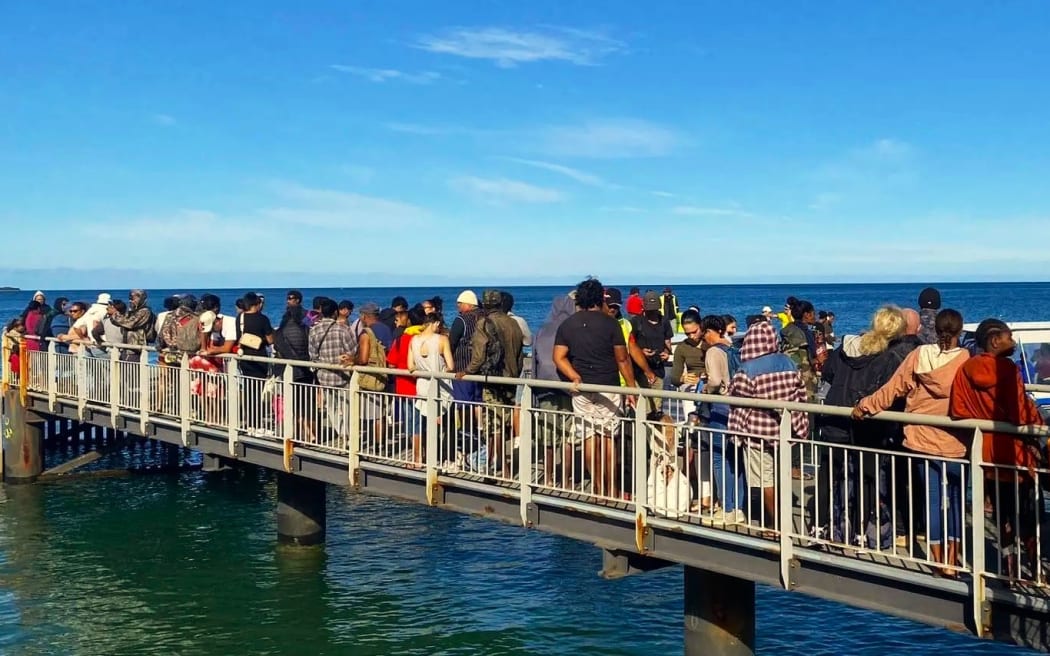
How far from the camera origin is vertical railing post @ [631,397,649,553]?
8.30 metres

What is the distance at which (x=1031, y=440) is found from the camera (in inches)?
243

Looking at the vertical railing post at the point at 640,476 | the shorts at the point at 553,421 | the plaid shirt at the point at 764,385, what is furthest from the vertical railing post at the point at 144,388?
the plaid shirt at the point at 764,385

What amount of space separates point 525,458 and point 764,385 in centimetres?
238

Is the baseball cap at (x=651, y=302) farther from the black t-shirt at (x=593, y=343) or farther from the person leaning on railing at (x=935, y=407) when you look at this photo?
the person leaning on railing at (x=935, y=407)

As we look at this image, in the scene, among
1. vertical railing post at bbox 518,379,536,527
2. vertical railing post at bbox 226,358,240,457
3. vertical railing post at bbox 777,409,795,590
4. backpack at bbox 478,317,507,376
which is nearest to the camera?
vertical railing post at bbox 777,409,795,590

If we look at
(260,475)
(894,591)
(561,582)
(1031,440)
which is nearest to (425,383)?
(561,582)

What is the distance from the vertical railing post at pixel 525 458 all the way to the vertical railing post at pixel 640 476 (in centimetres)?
110

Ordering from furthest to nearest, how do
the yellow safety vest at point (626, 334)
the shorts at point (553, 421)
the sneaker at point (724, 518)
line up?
the yellow safety vest at point (626, 334) → the shorts at point (553, 421) → the sneaker at point (724, 518)

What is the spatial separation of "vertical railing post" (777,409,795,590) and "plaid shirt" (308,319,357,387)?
245 inches

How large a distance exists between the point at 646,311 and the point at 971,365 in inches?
271

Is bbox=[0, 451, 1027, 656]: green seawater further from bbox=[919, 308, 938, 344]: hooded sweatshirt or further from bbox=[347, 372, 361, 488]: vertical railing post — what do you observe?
bbox=[919, 308, 938, 344]: hooded sweatshirt

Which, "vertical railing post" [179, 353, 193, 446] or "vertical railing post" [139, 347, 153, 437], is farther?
"vertical railing post" [139, 347, 153, 437]

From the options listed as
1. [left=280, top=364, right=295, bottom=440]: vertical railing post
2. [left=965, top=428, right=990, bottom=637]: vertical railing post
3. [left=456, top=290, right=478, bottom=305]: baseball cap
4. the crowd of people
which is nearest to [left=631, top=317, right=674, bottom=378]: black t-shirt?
the crowd of people

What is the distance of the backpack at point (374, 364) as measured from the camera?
11.6 m
